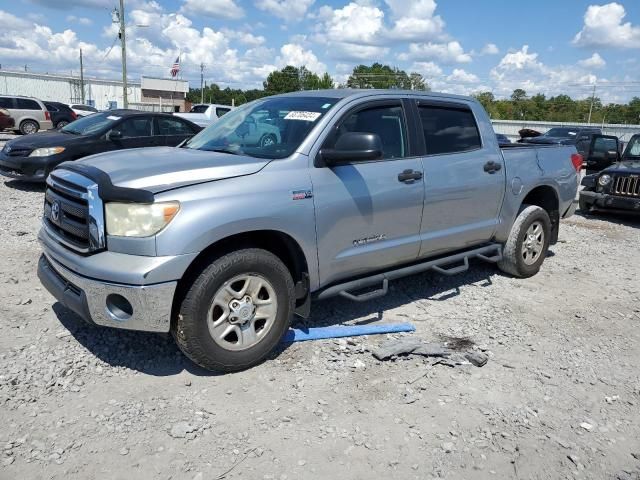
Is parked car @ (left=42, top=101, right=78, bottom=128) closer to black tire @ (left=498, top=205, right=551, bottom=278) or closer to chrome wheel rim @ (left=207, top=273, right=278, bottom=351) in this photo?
black tire @ (left=498, top=205, right=551, bottom=278)

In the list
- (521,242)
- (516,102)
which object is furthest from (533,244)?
(516,102)

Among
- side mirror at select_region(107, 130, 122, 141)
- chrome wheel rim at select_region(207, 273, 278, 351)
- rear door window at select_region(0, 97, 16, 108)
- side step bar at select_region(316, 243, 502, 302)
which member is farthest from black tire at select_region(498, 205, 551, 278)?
rear door window at select_region(0, 97, 16, 108)

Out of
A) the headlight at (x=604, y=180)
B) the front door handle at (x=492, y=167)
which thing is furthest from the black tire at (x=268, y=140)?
the headlight at (x=604, y=180)

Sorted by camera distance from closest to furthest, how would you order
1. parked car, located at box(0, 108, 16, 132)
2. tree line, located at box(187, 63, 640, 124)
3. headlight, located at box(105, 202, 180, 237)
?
headlight, located at box(105, 202, 180, 237), parked car, located at box(0, 108, 16, 132), tree line, located at box(187, 63, 640, 124)

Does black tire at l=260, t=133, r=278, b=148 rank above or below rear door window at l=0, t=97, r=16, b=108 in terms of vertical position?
below

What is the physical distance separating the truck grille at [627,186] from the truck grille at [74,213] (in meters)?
9.19

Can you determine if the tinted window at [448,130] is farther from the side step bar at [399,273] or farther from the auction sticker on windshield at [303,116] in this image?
the auction sticker on windshield at [303,116]

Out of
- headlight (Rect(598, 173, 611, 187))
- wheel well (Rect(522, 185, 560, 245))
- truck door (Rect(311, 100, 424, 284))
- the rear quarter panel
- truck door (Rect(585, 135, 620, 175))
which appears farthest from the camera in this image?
truck door (Rect(585, 135, 620, 175))

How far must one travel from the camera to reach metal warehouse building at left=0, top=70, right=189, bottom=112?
60.9 meters

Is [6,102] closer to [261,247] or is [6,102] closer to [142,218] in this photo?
[261,247]

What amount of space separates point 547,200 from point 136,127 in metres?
7.67

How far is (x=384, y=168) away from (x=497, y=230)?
1858mm

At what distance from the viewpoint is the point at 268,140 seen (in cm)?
419

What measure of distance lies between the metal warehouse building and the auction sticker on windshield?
53419mm
